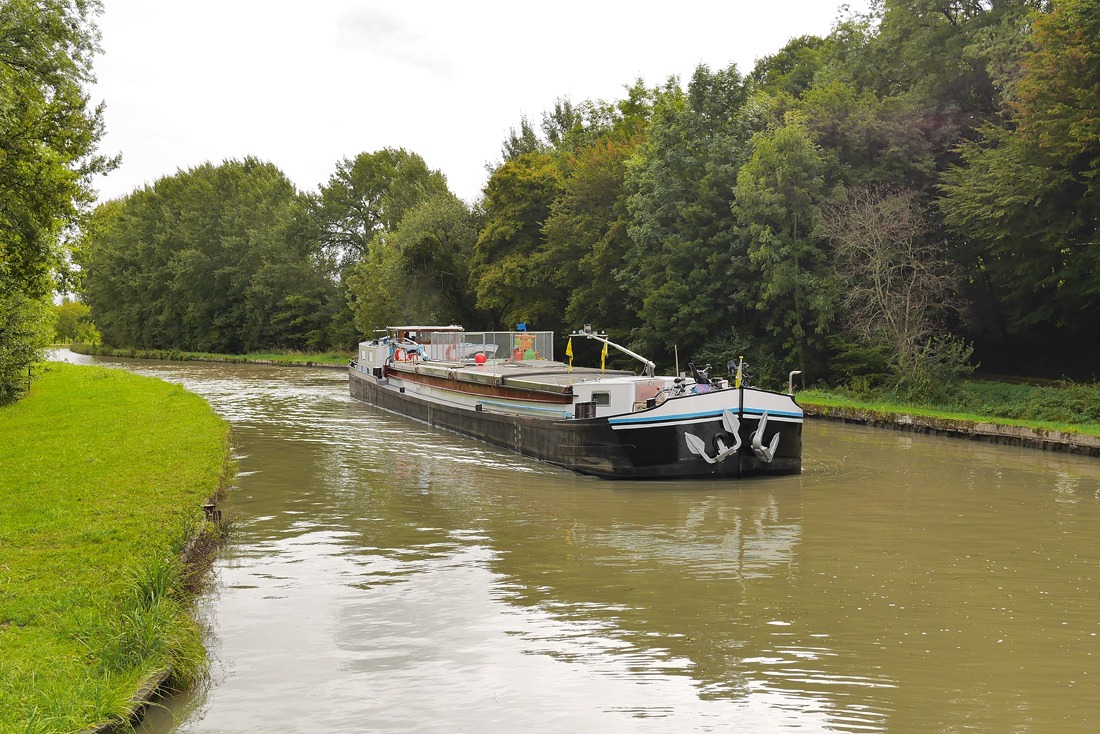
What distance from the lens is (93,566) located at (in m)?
9.12

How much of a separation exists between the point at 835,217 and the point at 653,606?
88.7 ft

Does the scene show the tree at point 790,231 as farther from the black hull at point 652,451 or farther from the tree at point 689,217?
the black hull at point 652,451

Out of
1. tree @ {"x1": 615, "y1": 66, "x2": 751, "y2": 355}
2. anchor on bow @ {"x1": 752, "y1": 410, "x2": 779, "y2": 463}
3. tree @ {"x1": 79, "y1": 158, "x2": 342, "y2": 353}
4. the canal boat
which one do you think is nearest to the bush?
the canal boat

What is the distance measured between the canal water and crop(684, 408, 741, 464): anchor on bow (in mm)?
790

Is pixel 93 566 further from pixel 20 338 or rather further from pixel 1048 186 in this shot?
pixel 1048 186

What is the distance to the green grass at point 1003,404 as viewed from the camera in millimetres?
23875

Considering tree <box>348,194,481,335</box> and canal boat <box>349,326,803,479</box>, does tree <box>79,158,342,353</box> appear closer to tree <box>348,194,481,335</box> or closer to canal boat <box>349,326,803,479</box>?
tree <box>348,194,481,335</box>

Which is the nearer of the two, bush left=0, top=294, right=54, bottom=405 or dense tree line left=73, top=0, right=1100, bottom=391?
bush left=0, top=294, right=54, bottom=405

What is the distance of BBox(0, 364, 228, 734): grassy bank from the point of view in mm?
6023

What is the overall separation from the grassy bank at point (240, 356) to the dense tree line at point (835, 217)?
780 centimetres

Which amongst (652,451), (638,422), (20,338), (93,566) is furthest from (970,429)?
(20,338)

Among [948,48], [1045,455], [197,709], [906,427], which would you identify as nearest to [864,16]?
[948,48]

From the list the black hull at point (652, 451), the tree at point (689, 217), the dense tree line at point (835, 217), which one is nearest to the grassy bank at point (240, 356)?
the dense tree line at point (835, 217)

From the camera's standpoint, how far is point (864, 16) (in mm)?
40812
